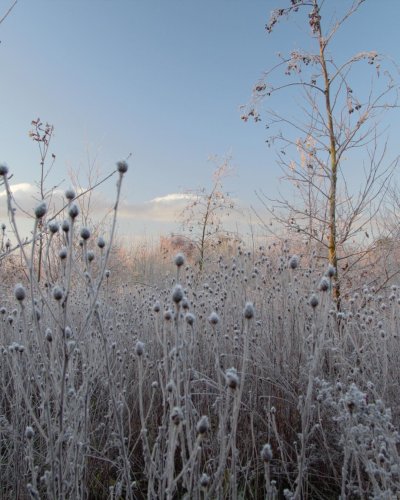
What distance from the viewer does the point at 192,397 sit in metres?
3.19

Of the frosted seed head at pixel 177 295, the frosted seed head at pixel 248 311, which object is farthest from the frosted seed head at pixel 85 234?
the frosted seed head at pixel 248 311

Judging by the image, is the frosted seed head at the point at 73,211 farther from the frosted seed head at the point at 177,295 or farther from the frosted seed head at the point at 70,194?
the frosted seed head at the point at 177,295

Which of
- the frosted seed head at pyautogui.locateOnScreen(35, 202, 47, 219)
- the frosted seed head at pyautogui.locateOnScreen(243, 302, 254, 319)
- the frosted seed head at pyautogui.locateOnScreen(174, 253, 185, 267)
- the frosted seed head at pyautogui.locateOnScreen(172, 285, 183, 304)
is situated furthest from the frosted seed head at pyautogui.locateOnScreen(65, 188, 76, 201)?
the frosted seed head at pyautogui.locateOnScreen(243, 302, 254, 319)

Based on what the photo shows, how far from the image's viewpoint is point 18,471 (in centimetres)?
209

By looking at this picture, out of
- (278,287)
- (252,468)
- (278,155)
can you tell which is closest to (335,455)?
(252,468)

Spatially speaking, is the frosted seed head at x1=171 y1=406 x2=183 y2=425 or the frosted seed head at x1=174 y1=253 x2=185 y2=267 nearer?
the frosted seed head at x1=171 y1=406 x2=183 y2=425

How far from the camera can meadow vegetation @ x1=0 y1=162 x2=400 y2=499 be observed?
1.43 metres

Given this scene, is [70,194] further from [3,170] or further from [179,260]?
[179,260]

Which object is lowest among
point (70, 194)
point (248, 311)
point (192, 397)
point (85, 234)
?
point (192, 397)

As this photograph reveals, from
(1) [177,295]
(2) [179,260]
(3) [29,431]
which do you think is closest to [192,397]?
(3) [29,431]

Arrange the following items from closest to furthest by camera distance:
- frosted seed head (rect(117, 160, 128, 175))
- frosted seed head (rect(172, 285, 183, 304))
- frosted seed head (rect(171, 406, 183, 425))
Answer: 1. frosted seed head (rect(171, 406, 183, 425))
2. frosted seed head (rect(172, 285, 183, 304))
3. frosted seed head (rect(117, 160, 128, 175))

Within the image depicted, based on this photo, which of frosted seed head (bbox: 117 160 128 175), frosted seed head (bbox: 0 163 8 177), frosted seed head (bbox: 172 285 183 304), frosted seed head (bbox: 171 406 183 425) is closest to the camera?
frosted seed head (bbox: 171 406 183 425)

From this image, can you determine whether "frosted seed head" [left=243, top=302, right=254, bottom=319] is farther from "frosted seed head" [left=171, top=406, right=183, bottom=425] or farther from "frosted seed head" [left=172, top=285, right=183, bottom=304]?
"frosted seed head" [left=171, top=406, right=183, bottom=425]

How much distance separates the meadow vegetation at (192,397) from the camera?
143cm
